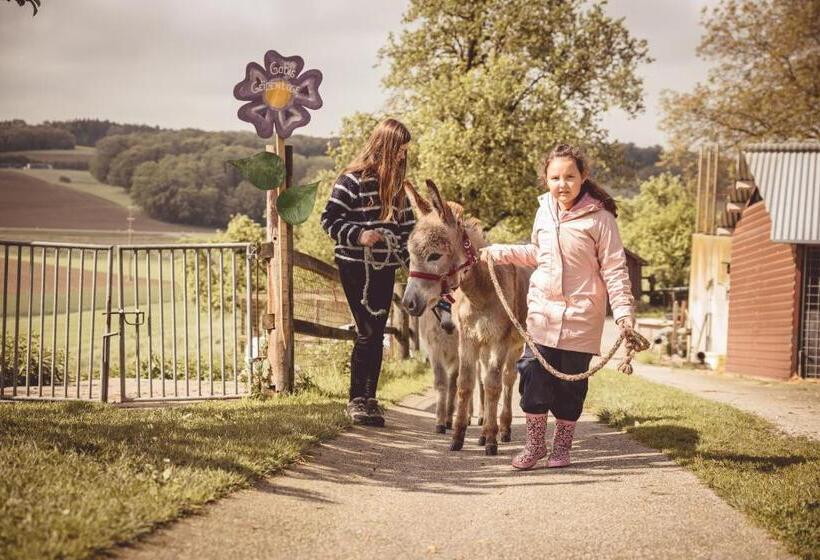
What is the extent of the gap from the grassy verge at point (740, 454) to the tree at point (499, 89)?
57.9ft

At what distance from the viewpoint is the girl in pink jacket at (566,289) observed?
4.84m

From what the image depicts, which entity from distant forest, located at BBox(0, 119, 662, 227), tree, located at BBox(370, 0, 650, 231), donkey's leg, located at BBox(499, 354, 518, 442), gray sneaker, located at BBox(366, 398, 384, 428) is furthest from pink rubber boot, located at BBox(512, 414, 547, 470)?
distant forest, located at BBox(0, 119, 662, 227)

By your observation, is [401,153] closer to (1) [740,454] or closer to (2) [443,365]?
(2) [443,365]

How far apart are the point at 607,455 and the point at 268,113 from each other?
15.1 ft

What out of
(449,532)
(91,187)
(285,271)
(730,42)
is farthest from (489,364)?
(91,187)

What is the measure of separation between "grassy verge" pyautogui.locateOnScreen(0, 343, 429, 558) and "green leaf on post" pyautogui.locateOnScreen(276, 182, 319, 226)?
73.1 inches

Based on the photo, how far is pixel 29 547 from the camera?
9.21 ft

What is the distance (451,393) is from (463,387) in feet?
3.66

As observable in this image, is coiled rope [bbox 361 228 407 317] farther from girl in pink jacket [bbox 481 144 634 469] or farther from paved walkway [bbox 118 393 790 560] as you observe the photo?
girl in pink jacket [bbox 481 144 634 469]

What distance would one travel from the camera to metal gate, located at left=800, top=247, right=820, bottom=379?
1683 cm

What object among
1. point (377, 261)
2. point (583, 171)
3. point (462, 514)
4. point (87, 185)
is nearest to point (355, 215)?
point (377, 261)

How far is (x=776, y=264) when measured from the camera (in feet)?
59.2

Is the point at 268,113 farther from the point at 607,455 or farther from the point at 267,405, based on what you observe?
the point at 607,455

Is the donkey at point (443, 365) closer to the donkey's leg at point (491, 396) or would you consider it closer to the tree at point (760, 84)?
the donkey's leg at point (491, 396)
